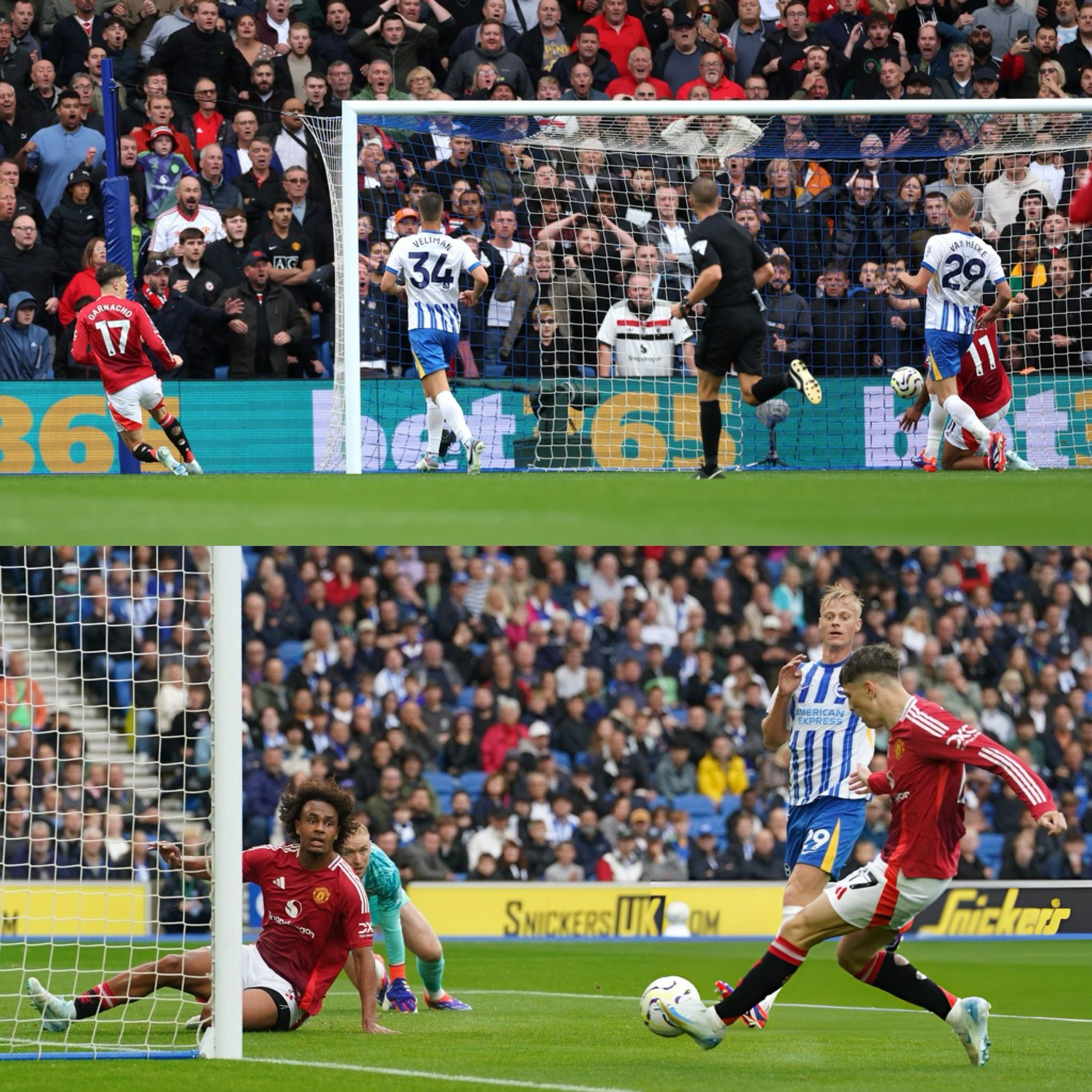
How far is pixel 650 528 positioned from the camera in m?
13.0

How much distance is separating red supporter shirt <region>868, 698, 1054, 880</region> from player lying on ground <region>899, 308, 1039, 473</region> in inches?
287

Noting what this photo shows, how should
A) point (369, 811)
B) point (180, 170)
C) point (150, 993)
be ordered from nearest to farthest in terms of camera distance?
1. point (150, 993)
2. point (369, 811)
3. point (180, 170)

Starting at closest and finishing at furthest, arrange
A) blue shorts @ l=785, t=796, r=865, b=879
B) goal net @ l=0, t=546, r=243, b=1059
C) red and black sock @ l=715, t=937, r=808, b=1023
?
1. red and black sock @ l=715, t=937, r=808, b=1023
2. blue shorts @ l=785, t=796, r=865, b=879
3. goal net @ l=0, t=546, r=243, b=1059

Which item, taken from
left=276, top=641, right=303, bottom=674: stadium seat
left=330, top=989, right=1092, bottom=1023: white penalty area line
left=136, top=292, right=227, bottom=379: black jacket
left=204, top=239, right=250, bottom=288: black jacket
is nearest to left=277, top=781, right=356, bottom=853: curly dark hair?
left=330, top=989, right=1092, bottom=1023: white penalty area line

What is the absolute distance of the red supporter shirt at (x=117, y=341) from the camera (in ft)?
42.4

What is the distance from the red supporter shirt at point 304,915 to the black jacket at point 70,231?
9683 millimetres

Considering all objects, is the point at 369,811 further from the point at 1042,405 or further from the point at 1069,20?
the point at 1069,20

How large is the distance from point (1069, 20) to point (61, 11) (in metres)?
10.6

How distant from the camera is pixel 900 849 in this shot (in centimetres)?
588

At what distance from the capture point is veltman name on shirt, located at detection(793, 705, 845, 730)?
731cm

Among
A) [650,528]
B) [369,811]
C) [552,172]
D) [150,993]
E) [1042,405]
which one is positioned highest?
[552,172]

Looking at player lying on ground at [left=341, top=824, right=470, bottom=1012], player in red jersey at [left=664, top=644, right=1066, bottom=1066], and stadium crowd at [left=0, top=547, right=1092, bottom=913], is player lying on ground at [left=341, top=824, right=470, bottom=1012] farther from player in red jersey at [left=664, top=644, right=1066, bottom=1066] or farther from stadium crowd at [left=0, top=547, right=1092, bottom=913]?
stadium crowd at [left=0, top=547, right=1092, bottom=913]

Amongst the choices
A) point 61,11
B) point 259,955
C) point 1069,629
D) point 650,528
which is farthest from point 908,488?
point 61,11

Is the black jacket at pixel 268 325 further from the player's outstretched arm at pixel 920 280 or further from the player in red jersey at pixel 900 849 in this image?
the player in red jersey at pixel 900 849
